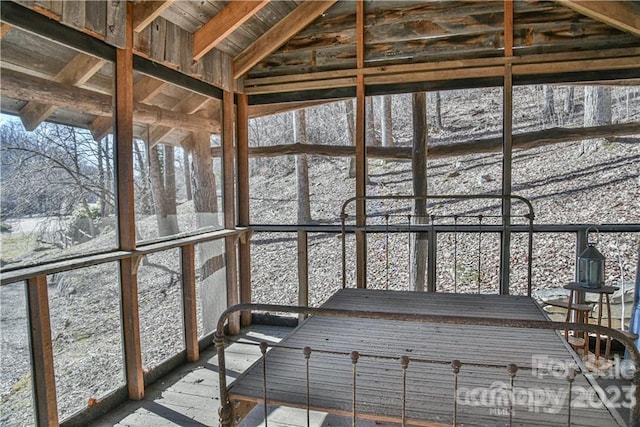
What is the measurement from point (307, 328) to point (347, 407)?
103 centimetres

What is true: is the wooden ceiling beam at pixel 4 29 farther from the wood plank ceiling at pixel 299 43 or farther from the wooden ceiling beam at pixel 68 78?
the wooden ceiling beam at pixel 68 78

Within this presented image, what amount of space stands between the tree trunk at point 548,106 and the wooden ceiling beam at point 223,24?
104 inches

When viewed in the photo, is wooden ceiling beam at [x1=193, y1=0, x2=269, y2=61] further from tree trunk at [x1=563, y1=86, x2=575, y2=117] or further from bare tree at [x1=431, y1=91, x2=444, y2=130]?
tree trunk at [x1=563, y1=86, x2=575, y2=117]

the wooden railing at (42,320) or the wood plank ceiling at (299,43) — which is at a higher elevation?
the wood plank ceiling at (299,43)

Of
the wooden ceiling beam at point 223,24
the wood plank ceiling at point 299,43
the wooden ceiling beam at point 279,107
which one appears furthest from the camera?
the wooden ceiling beam at point 279,107

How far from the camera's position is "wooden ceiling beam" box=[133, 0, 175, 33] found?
286 centimetres

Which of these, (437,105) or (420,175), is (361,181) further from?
(437,105)

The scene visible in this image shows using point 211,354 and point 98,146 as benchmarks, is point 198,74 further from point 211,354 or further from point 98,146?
point 211,354

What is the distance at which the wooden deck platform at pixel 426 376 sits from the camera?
1.84m

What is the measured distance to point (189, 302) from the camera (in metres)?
3.71

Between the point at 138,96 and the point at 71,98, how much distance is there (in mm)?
624

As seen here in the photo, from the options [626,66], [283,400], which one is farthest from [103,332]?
[626,66]

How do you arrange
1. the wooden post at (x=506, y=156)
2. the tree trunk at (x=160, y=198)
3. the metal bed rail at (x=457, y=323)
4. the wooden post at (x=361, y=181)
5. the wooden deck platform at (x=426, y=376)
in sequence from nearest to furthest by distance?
the metal bed rail at (x=457, y=323) < the wooden deck platform at (x=426, y=376) < the tree trunk at (x=160, y=198) < the wooden post at (x=506, y=156) < the wooden post at (x=361, y=181)

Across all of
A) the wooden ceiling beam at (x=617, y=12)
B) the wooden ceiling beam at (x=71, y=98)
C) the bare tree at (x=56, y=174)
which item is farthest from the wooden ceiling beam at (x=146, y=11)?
the wooden ceiling beam at (x=617, y=12)
